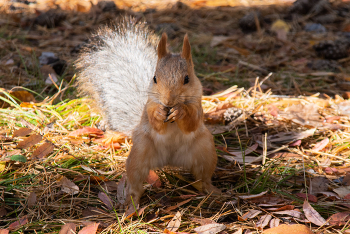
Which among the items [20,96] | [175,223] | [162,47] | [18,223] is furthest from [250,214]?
[20,96]

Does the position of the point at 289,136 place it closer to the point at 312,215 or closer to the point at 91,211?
the point at 312,215

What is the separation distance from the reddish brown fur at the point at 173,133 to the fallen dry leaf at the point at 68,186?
0.25m

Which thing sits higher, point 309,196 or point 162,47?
point 162,47

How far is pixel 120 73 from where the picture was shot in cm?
205

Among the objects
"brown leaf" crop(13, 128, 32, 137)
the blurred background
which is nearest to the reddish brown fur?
"brown leaf" crop(13, 128, 32, 137)

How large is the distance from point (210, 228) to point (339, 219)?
1.68ft

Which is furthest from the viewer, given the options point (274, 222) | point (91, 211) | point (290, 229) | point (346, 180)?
point (346, 180)

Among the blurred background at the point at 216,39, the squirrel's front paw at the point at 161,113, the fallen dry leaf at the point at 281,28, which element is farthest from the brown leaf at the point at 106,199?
the fallen dry leaf at the point at 281,28

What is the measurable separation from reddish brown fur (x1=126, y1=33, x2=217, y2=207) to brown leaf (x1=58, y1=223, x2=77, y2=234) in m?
0.31

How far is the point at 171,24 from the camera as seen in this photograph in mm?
3859

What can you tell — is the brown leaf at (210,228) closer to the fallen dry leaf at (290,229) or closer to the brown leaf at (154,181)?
the fallen dry leaf at (290,229)

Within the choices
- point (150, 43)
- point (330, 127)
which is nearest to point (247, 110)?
point (330, 127)

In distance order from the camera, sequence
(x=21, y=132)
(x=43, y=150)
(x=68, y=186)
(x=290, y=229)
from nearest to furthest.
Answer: (x=290, y=229) < (x=68, y=186) < (x=43, y=150) < (x=21, y=132)

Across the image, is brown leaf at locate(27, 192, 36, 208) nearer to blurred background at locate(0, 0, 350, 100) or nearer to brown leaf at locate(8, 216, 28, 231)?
brown leaf at locate(8, 216, 28, 231)
